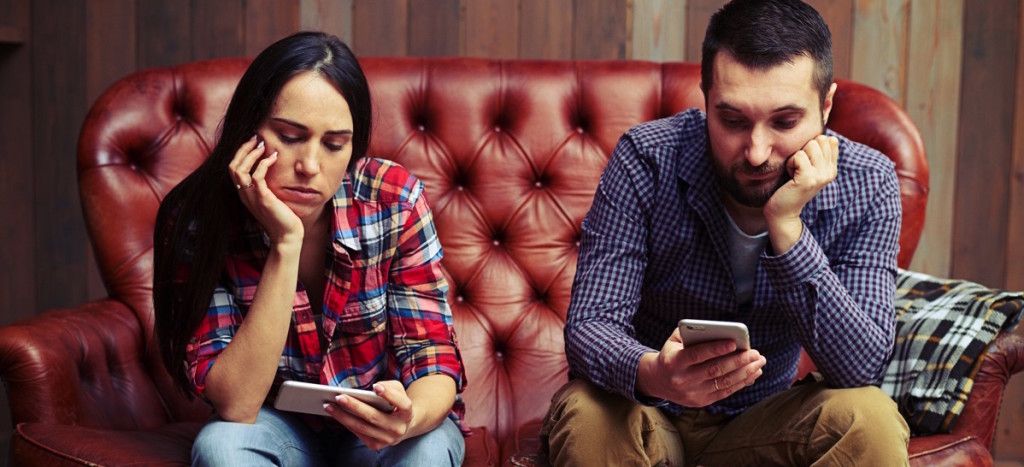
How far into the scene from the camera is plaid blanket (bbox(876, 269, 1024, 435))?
1.57m

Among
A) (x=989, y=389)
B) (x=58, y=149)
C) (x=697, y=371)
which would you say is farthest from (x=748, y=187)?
(x=58, y=149)

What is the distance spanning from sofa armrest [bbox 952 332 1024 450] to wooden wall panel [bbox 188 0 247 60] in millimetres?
1754

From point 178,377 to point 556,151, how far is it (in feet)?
2.93

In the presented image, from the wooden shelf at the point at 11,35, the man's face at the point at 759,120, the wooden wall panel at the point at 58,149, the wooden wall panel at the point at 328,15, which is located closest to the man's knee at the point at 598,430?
the man's face at the point at 759,120

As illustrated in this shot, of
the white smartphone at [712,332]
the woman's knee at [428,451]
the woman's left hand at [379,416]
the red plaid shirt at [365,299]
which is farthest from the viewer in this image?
the red plaid shirt at [365,299]

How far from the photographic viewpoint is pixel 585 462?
4.51 ft

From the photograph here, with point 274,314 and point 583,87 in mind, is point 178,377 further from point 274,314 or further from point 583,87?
point 583,87

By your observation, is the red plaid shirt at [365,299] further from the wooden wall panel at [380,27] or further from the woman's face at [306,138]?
the wooden wall panel at [380,27]

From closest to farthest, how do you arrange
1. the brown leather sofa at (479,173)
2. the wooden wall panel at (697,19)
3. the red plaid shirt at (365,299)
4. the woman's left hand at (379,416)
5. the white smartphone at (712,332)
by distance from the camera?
1. the white smartphone at (712,332)
2. the woman's left hand at (379,416)
3. the red plaid shirt at (365,299)
4. the brown leather sofa at (479,173)
5. the wooden wall panel at (697,19)

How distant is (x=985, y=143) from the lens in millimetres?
2479

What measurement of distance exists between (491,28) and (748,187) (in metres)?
1.11

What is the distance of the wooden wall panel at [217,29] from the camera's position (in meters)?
2.45

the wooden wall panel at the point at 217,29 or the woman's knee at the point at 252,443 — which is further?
the wooden wall panel at the point at 217,29

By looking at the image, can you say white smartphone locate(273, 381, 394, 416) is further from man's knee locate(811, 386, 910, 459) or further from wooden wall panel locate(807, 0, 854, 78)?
wooden wall panel locate(807, 0, 854, 78)
